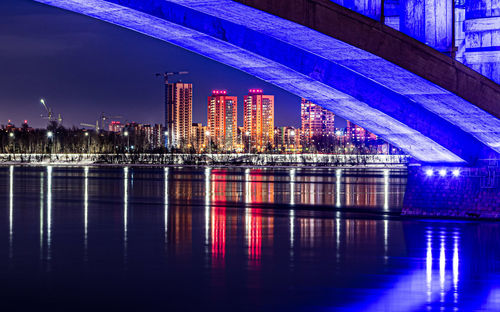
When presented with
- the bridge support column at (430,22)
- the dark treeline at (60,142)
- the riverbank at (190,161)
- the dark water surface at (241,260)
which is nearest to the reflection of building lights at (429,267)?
the dark water surface at (241,260)

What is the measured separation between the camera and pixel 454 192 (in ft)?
74.2

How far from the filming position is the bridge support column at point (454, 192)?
21828mm

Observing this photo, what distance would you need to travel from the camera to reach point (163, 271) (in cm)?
1242

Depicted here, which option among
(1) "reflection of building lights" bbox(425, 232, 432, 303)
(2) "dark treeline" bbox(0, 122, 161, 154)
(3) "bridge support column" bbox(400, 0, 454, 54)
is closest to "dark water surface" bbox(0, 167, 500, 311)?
(1) "reflection of building lights" bbox(425, 232, 432, 303)

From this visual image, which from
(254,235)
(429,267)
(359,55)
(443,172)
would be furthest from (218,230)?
(443,172)

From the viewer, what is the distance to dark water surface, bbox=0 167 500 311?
33.3 ft

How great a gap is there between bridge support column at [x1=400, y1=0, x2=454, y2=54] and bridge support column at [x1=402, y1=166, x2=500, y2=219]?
17.9 feet

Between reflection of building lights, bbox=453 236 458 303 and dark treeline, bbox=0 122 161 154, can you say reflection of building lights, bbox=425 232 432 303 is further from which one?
dark treeline, bbox=0 122 161 154

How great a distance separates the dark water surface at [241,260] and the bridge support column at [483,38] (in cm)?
424

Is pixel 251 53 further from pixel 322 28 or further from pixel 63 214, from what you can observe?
pixel 63 214

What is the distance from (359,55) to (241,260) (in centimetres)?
547

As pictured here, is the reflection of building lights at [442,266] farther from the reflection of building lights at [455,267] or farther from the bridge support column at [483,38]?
the bridge support column at [483,38]

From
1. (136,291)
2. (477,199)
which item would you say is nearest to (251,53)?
(136,291)

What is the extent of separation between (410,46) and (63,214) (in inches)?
478
